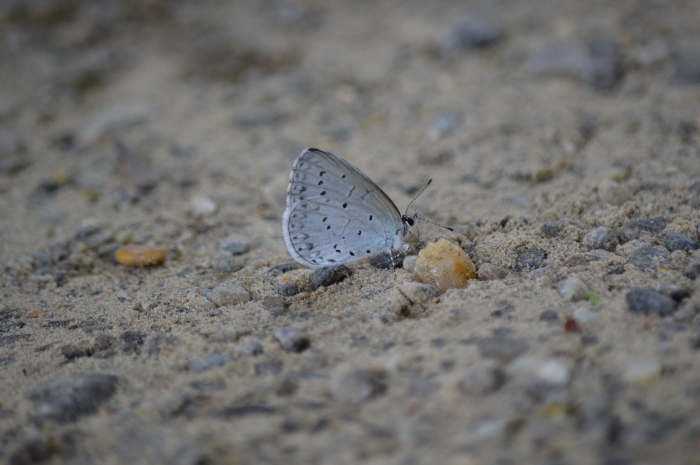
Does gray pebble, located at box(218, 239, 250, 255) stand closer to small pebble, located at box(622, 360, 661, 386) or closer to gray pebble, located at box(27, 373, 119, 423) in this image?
gray pebble, located at box(27, 373, 119, 423)

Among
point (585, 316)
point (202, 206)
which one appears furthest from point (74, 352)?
point (585, 316)

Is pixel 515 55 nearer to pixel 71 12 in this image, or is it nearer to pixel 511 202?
pixel 511 202

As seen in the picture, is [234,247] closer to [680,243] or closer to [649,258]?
[649,258]

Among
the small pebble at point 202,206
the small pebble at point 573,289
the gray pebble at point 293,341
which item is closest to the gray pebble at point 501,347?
the small pebble at point 573,289

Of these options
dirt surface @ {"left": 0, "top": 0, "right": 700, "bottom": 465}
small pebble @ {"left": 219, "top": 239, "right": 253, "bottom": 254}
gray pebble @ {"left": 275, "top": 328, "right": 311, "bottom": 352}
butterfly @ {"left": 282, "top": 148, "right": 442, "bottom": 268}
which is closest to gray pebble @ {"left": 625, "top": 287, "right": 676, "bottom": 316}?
dirt surface @ {"left": 0, "top": 0, "right": 700, "bottom": 465}

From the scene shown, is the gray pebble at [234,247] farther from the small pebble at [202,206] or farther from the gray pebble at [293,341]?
the gray pebble at [293,341]

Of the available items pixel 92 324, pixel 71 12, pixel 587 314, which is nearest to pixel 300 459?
pixel 587 314
